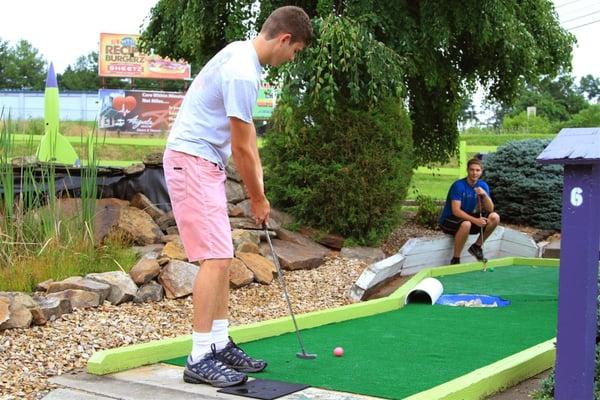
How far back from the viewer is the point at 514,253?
9867 millimetres

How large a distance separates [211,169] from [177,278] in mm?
2231

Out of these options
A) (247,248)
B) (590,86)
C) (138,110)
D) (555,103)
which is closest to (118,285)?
(247,248)

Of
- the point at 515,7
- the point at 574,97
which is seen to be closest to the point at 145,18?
the point at 515,7

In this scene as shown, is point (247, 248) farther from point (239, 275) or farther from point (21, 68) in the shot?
point (21, 68)

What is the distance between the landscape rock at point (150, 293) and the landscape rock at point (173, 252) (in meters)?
0.47

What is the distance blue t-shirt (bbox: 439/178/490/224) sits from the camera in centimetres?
871

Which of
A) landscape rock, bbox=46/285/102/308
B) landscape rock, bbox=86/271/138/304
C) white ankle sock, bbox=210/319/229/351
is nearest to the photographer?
white ankle sock, bbox=210/319/229/351

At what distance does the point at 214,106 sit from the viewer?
3.82m

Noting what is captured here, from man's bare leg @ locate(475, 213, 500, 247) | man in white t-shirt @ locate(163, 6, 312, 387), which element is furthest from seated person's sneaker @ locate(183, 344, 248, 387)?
man's bare leg @ locate(475, 213, 500, 247)

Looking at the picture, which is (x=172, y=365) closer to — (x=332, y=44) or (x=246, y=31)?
(x=332, y=44)

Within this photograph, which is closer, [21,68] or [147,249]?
[147,249]

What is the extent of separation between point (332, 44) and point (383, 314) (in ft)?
9.44

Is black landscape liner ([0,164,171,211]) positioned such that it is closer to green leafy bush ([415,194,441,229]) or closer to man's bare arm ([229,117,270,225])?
man's bare arm ([229,117,270,225])

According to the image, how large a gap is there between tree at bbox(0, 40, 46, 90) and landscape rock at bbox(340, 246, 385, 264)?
56.1 m
